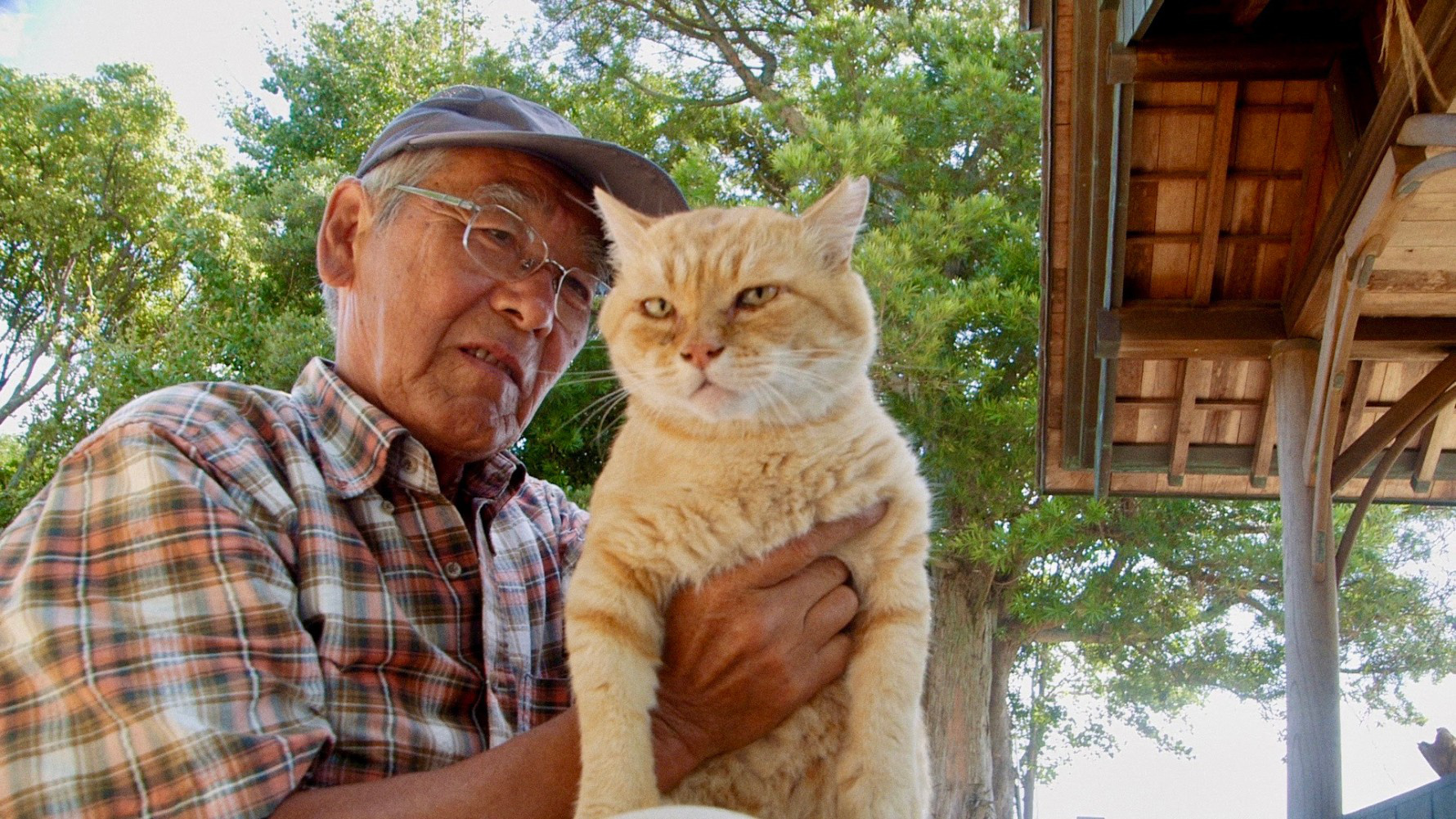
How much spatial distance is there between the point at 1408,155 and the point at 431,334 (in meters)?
2.07

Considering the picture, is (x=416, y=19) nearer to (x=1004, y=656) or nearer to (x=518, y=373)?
(x=1004, y=656)

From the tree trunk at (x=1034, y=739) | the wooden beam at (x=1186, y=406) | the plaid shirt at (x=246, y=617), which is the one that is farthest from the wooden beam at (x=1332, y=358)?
the tree trunk at (x=1034, y=739)

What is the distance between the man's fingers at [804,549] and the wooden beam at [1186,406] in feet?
7.68

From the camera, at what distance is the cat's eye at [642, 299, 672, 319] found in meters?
1.97

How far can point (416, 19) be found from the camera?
8258mm

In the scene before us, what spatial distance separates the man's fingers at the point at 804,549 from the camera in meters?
1.68

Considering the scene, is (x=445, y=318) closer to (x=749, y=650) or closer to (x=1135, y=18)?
(x=749, y=650)

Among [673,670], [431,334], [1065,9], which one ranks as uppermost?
[1065,9]

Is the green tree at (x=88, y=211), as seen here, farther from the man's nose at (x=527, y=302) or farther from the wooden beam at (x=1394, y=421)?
the wooden beam at (x=1394, y=421)

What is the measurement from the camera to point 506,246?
199 cm

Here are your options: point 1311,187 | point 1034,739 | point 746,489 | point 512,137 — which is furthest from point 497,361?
point 1034,739

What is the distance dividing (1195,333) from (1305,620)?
35.9 inches

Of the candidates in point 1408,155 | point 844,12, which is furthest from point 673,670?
point 844,12

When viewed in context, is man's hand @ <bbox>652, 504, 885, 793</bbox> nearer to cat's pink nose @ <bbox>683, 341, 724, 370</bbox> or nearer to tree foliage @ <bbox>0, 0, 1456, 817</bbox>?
cat's pink nose @ <bbox>683, 341, 724, 370</bbox>
